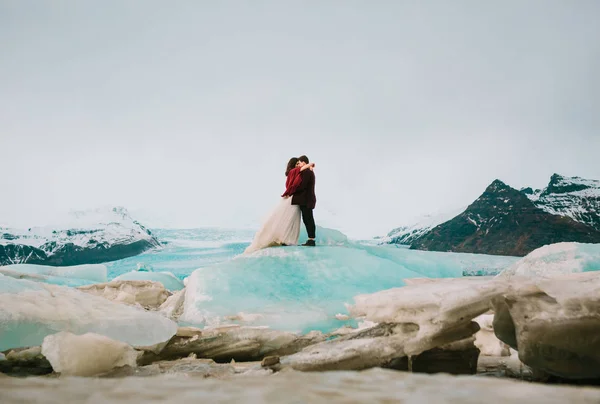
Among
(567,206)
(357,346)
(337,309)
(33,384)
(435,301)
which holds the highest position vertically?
(567,206)

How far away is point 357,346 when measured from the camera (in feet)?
9.28

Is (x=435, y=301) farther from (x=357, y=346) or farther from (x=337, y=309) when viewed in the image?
(x=337, y=309)

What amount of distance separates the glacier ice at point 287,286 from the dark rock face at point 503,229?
30.1 m

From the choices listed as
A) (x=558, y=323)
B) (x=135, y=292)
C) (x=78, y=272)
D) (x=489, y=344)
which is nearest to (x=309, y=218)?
(x=135, y=292)

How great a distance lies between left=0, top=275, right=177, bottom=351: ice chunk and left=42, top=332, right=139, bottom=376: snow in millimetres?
333

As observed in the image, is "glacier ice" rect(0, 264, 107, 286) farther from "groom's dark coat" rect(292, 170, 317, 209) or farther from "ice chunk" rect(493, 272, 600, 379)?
"ice chunk" rect(493, 272, 600, 379)

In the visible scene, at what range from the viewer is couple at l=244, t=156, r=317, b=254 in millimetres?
8680

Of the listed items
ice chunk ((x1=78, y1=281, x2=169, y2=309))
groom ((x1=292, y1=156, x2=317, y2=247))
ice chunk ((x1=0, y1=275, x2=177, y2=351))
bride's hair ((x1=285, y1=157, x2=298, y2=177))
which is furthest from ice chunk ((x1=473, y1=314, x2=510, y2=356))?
ice chunk ((x1=78, y1=281, x2=169, y2=309))

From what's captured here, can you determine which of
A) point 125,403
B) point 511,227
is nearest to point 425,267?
point 125,403

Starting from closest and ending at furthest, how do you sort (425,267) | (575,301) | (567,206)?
(575,301), (425,267), (567,206)

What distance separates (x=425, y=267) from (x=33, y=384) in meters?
8.56

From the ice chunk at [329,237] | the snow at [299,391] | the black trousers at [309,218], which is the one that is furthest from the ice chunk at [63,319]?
the ice chunk at [329,237]

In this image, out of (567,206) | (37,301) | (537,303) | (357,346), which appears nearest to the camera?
(537,303)

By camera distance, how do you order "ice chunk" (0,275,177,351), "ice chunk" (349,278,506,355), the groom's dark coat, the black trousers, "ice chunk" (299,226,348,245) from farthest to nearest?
"ice chunk" (299,226,348,245) → the black trousers → the groom's dark coat → "ice chunk" (0,275,177,351) → "ice chunk" (349,278,506,355)
